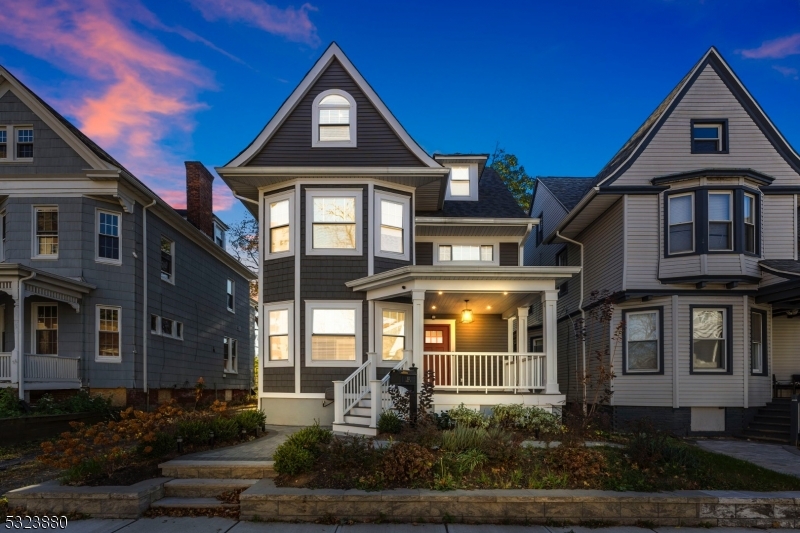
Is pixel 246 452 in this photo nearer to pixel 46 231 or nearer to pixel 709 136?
pixel 46 231

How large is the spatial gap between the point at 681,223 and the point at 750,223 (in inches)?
64.2

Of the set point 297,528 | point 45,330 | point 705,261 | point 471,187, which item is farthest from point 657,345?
point 45,330

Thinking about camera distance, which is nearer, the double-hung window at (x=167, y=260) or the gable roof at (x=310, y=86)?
the gable roof at (x=310, y=86)

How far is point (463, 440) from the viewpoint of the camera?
8484mm

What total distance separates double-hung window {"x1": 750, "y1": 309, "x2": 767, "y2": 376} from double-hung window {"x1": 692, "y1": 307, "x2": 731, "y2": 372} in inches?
41.0

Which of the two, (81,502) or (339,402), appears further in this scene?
(339,402)

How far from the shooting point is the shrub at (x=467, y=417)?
10391 mm

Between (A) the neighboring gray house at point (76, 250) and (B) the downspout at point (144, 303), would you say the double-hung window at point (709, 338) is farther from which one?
(A) the neighboring gray house at point (76, 250)

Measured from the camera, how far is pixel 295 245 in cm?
1397

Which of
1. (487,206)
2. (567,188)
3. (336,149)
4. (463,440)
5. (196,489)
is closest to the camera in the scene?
(196,489)

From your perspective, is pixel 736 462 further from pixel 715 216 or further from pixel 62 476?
pixel 62 476

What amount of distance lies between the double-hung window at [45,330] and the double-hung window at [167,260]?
11.6 feet

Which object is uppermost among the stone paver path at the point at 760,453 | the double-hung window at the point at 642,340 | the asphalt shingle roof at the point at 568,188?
the asphalt shingle roof at the point at 568,188

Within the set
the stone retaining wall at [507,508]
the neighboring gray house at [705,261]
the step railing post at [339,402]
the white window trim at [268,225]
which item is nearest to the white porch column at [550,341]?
the neighboring gray house at [705,261]
